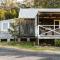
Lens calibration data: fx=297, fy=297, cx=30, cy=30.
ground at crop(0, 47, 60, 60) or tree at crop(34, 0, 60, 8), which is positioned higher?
tree at crop(34, 0, 60, 8)

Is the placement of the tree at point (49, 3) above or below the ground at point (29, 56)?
above

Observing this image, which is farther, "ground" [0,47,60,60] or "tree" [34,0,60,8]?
"tree" [34,0,60,8]

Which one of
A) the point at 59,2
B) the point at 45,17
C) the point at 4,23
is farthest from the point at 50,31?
the point at 59,2

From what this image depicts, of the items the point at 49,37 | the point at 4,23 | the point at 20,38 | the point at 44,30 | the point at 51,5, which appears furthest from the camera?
the point at 51,5

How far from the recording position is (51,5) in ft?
132

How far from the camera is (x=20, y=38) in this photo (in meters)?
33.6

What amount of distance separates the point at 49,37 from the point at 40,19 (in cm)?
549

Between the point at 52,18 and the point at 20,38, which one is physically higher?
the point at 52,18

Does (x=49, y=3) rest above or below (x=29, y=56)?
above

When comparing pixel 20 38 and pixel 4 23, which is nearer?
pixel 20 38

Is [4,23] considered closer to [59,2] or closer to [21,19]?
[21,19]

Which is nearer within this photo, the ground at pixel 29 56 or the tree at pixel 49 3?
the ground at pixel 29 56

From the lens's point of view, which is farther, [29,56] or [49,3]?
[49,3]

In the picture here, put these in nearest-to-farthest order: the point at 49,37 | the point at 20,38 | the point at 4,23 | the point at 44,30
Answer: the point at 49,37
the point at 44,30
the point at 20,38
the point at 4,23
